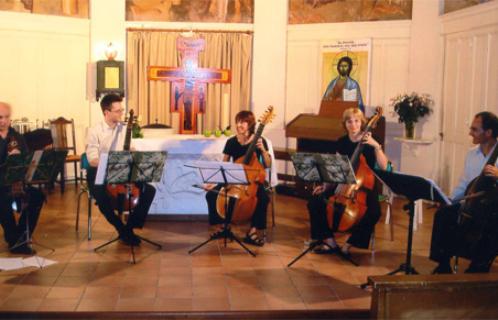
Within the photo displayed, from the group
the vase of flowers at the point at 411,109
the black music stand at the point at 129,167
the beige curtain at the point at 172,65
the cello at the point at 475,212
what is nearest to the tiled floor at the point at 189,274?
the black music stand at the point at 129,167

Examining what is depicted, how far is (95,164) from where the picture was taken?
6.47 meters

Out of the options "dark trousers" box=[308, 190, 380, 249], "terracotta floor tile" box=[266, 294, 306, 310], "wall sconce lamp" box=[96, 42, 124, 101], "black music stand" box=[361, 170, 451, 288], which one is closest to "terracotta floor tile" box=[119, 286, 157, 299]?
"terracotta floor tile" box=[266, 294, 306, 310]

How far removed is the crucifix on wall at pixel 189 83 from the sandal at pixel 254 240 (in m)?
3.95

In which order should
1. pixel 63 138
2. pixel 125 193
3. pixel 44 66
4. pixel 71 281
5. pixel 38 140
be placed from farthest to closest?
pixel 44 66
pixel 63 138
pixel 38 140
pixel 125 193
pixel 71 281

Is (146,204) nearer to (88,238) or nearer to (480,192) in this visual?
(88,238)

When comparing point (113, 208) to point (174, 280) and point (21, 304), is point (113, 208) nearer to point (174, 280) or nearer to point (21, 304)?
point (174, 280)

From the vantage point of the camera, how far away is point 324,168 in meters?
5.58

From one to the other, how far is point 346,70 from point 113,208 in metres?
5.14

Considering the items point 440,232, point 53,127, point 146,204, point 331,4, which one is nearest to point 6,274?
point 146,204

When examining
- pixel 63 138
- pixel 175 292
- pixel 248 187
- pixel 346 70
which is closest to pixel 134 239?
pixel 248 187

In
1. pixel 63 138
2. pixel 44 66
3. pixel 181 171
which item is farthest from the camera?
pixel 44 66

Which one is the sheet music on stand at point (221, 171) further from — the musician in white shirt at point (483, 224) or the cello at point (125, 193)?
the musician in white shirt at point (483, 224)

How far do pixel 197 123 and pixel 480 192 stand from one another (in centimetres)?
636

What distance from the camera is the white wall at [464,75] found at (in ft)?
26.5
